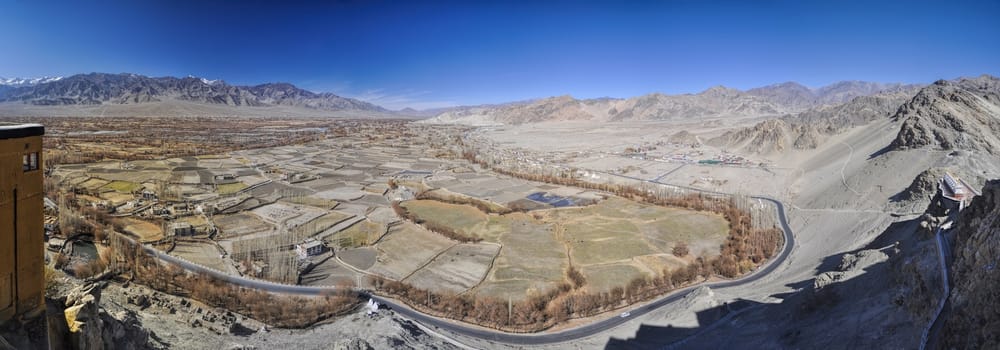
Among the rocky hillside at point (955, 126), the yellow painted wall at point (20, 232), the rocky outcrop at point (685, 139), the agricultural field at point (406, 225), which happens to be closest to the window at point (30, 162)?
the yellow painted wall at point (20, 232)

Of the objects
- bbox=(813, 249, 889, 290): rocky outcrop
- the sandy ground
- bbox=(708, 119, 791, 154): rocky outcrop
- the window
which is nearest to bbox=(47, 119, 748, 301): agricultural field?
the sandy ground

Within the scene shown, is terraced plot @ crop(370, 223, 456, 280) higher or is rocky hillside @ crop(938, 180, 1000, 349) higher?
rocky hillside @ crop(938, 180, 1000, 349)

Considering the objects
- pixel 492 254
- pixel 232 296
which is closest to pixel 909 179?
pixel 492 254

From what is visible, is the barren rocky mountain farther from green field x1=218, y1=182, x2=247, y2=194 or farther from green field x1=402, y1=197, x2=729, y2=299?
green field x1=218, y1=182, x2=247, y2=194

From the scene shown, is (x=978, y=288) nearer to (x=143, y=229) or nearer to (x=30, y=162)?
(x=30, y=162)

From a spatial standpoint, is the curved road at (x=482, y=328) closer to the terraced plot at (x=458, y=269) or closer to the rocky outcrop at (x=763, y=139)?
the terraced plot at (x=458, y=269)

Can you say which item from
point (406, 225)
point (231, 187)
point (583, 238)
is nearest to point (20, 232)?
point (406, 225)
